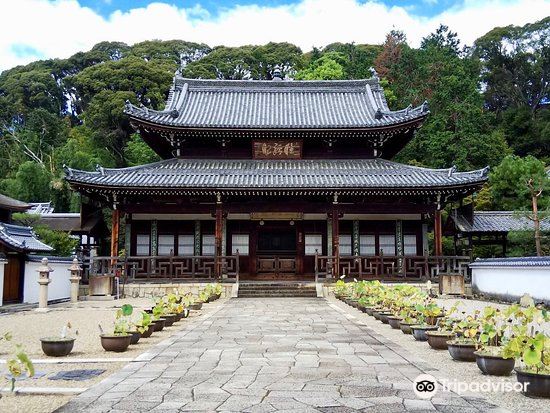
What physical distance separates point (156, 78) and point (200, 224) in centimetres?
3573

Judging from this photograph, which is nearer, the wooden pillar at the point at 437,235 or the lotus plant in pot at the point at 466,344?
the lotus plant in pot at the point at 466,344

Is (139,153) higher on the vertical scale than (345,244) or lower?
higher

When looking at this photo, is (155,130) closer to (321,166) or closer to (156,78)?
(321,166)

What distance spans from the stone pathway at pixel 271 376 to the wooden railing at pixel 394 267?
1166cm

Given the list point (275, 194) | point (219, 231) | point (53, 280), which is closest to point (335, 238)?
point (275, 194)

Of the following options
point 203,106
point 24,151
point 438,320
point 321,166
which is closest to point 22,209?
point 203,106

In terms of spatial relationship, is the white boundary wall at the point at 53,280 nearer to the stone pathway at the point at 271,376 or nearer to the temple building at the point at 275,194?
the temple building at the point at 275,194

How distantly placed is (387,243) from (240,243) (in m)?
7.46

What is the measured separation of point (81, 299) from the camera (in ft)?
72.3

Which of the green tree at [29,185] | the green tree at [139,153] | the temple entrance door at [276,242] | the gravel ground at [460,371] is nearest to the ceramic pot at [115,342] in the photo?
the gravel ground at [460,371]

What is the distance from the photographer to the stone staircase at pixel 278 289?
2211 centimetres

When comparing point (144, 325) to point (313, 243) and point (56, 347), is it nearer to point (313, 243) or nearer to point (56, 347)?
point (56, 347)

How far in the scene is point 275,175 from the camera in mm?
24547

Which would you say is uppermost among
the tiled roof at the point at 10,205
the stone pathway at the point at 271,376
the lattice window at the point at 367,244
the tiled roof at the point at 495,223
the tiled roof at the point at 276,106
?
the tiled roof at the point at 276,106
